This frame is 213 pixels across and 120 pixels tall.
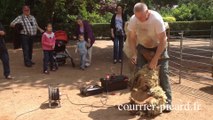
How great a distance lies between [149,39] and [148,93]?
910 mm

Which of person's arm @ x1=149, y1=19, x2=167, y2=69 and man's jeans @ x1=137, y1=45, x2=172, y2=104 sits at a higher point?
person's arm @ x1=149, y1=19, x2=167, y2=69

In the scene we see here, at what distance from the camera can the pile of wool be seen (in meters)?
6.38

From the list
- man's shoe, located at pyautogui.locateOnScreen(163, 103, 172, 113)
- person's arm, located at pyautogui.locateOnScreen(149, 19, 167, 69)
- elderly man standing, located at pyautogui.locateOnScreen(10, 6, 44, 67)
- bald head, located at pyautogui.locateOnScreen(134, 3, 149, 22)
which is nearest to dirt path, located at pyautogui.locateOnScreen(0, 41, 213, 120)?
man's shoe, located at pyautogui.locateOnScreen(163, 103, 172, 113)

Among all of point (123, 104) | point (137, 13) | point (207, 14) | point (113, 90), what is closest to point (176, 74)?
point (113, 90)

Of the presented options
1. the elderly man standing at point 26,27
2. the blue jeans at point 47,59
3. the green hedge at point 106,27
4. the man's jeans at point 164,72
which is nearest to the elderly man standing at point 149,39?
the man's jeans at point 164,72

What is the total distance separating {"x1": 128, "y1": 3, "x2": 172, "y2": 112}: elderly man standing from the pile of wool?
0.16m

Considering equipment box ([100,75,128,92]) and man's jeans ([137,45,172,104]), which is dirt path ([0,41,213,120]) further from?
man's jeans ([137,45,172,104])

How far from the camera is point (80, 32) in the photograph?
1100cm

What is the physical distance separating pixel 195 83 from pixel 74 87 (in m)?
2.81

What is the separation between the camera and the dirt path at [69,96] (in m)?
6.60

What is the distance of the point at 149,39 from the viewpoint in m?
6.52

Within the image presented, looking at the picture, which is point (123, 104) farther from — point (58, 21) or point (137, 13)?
point (58, 21)

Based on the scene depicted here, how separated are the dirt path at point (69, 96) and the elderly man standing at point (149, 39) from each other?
794 millimetres

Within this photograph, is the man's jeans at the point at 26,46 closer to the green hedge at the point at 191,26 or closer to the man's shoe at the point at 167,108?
the man's shoe at the point at 167,108
